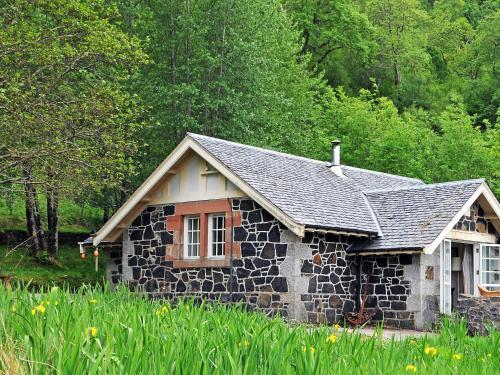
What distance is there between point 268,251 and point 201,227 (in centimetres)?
205

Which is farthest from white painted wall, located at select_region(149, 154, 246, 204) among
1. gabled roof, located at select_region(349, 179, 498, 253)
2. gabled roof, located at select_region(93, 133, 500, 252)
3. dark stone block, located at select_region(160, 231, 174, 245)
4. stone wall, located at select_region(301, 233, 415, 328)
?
gabled roof, located at select_region(349, 179, 498, 253)

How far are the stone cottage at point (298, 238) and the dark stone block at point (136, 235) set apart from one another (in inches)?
2.9

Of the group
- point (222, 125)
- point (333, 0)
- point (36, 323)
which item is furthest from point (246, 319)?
point (333, 0)

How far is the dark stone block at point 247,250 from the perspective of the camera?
17272mm

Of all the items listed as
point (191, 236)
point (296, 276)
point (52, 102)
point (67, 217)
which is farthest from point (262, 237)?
point (67, 217)

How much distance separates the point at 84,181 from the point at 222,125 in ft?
39.8

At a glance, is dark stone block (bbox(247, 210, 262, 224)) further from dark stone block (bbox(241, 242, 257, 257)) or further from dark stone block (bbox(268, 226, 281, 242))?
dark stone block (bbox(241, 242, 257, 257))

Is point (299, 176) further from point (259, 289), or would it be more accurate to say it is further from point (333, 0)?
point (333, 0)

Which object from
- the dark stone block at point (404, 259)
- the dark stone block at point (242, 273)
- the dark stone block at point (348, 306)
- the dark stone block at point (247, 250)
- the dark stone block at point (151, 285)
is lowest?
the dark stone block at point (348, 306)

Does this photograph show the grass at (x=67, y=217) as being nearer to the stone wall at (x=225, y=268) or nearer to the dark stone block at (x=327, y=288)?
the stone wall at (x=225, y=268)

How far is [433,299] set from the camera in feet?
56.2

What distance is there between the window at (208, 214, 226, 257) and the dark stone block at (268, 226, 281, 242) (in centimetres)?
155

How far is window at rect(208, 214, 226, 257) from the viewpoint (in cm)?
1819

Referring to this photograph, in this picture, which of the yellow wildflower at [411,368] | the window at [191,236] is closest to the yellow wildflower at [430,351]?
the yellow wildflower at [411,368]
